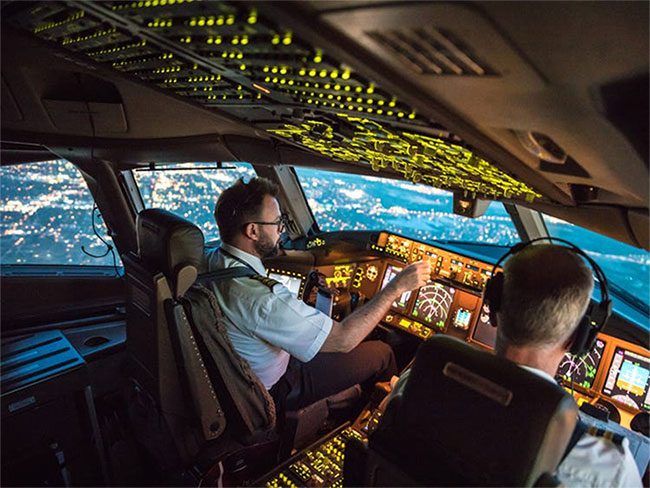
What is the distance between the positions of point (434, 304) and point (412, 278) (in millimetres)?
759

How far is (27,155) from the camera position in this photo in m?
3.22

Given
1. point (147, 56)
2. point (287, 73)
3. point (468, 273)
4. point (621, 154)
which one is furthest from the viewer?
point (468, 273)

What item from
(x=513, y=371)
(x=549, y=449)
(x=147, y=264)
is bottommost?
(x=147, y=264)

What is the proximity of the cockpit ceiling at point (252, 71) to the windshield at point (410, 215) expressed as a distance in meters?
0.85

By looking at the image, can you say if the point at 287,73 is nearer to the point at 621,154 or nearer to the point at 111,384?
the point at 621,154

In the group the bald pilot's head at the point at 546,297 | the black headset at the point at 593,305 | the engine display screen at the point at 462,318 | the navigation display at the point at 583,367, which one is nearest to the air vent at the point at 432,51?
the bald pilot's head at the point at 546,297

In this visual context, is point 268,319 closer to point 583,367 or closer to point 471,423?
point 471,423

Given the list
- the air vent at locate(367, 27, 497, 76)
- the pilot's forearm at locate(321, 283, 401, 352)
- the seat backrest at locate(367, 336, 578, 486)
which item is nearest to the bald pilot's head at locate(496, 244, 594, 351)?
the seat backrest at locate(367, 336, 578, 486)

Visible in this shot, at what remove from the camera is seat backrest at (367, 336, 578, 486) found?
0.75 metres

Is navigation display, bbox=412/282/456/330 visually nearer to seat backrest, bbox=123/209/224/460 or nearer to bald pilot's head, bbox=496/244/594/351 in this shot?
seat backrest, bbox=123/209/224/460

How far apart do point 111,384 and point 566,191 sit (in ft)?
8.51

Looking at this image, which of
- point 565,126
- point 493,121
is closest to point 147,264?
point 493,121

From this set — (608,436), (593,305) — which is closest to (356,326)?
(593,305)

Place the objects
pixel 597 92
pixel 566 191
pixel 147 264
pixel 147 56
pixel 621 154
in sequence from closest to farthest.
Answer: pixel 597 92 < pixel 621 154 < pixel 147 56 < pixel 566 191 < pixel 147 264
